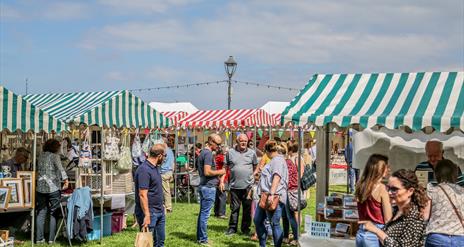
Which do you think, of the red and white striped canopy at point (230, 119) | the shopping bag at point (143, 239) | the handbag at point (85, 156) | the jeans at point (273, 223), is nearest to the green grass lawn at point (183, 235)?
the jeans at point (273, 223)

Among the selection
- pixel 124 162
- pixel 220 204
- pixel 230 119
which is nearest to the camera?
pixel 124 162

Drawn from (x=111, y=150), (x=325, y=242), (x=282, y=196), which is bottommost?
(x=325, y=242)

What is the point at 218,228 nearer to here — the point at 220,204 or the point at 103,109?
the point at 220,204

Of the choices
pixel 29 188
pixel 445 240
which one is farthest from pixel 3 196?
pixel 445 240

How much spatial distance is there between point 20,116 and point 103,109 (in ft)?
5.24

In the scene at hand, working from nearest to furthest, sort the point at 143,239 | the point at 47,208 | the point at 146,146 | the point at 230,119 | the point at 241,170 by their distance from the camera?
the point at 143,239 → the point at 47,208 → the point at 241,170 → the point at 146,146 → the point at 230,119

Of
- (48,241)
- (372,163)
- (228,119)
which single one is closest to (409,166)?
(372,163)

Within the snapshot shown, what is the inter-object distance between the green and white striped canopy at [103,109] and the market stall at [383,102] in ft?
11.0

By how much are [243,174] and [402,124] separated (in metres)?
3.42

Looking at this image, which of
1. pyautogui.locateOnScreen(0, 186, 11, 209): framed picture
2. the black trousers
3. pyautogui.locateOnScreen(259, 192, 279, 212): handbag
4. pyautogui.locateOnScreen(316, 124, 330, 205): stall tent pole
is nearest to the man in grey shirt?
the black trousers

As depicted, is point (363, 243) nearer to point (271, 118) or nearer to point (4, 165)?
point (4, 165)

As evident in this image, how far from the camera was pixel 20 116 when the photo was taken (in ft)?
Result: 24.0

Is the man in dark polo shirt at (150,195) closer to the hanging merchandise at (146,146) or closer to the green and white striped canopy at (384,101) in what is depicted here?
the green and white striped canopy at (384,101)

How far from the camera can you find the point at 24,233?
9.04m
